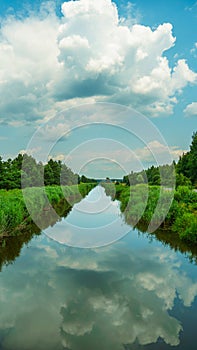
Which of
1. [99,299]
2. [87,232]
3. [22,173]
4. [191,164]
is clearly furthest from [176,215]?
[191,164]

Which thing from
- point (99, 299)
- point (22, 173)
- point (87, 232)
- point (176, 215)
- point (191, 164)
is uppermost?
point (191, 164)

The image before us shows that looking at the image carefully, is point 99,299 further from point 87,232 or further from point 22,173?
point 22,173

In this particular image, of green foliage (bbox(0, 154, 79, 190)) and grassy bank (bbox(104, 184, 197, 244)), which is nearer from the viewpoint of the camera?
grassy bank (bbox(104, 184, 197, 244))

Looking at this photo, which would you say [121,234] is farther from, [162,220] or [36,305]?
[36,305]

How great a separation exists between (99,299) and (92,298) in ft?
0.66

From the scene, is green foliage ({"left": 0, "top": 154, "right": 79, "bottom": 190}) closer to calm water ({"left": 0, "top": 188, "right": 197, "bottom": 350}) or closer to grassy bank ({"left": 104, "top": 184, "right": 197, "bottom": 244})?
grassy bank ({"left": 104, "top": 184, "right": 197, "bottom": 244})

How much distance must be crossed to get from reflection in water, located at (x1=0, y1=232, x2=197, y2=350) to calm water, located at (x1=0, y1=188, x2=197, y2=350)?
2cm

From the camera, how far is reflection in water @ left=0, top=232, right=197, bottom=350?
6164 mm

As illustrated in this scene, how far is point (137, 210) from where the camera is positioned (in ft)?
70.2

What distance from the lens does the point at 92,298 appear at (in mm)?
8047

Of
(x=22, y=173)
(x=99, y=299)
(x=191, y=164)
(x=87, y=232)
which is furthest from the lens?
(x=191, y=164)

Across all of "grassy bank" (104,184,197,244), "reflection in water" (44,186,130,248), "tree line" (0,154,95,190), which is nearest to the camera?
"grassy bank" (104,184,197,244)

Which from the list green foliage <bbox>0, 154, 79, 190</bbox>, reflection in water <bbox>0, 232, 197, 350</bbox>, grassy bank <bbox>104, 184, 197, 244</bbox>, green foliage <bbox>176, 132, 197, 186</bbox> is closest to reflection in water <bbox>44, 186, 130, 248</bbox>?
grassy bank <bbox>104, 184, 197, 244</bbox>

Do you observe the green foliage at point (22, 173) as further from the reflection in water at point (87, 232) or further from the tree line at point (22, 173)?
the reflection in water at point (87, 232)
